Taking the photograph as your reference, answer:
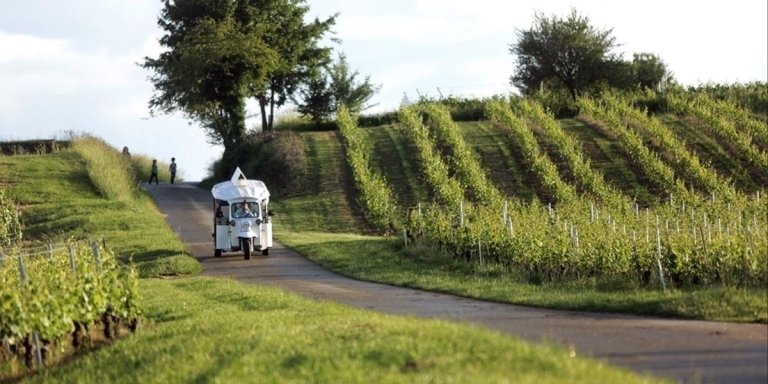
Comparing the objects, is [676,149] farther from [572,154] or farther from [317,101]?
[317,101]

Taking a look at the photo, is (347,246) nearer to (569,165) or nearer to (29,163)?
(569,165)

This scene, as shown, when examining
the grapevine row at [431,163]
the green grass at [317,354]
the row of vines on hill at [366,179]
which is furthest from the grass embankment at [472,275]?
the green grass at [317,354]

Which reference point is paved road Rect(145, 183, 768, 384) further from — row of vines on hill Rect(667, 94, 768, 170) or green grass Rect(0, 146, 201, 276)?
row of vines on hill Rect(667, 94, 768, 170)

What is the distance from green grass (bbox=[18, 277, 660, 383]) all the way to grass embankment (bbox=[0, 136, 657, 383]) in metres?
0.01

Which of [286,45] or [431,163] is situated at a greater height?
[286,45]

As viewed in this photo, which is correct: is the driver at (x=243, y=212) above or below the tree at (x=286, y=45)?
below

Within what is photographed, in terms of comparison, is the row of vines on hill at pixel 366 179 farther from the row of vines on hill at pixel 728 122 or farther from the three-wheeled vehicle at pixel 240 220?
the row of vines on hill at pixel 728 122

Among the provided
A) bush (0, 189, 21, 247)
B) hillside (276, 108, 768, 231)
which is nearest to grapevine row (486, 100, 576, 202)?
hillside (276, 108, 768, 231)

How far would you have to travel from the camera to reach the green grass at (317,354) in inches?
441

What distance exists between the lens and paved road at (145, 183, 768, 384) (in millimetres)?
12445

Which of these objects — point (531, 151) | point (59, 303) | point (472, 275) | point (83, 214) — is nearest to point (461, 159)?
point (531, 151)

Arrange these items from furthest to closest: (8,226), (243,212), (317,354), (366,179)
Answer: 1. (366,179)
2. (8,226)
3. (243,212)
4. (317,354)

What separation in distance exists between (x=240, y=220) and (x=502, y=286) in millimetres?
→ 13220

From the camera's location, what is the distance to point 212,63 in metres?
60.2
